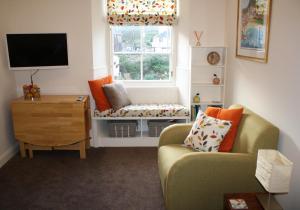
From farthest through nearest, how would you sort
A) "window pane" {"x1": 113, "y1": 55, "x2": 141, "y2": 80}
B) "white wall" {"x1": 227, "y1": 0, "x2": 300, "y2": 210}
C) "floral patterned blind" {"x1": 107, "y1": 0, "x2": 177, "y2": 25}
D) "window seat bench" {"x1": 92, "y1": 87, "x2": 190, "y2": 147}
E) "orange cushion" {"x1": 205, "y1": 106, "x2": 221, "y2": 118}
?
"window pane" {"x1": 113, "y1": 55, "x2": 141, "y2": 80} → "floral patterned blind" {"x1": 107, "y1": 0, "x2": 177, "y2": 25} → "window seat bench" {"x1": 92, "y1": 87, "x2": 190, "y2": 147} → "orange cushion" {"x1": 205, "y1": 106, "x2": 221, "y2": 118} → "white wall" {"x1": 227, "y1": 0, "x2": 300, "y2": 210}

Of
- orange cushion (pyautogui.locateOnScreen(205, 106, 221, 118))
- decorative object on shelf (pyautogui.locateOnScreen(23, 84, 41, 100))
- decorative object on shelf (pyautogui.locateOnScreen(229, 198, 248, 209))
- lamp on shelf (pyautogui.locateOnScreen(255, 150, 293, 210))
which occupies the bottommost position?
decorative object on shelf (pyautogui.locateOnScreen(229, 198, 248, 209))

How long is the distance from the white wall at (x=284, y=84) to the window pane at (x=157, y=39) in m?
1.91

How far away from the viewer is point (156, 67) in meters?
4.56

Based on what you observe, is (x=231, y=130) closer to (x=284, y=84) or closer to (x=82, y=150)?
(x=284, y=84)

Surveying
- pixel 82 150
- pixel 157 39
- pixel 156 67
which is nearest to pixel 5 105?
pixel 82 150

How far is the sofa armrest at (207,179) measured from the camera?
2166 millimetres

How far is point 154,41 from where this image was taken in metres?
4.48

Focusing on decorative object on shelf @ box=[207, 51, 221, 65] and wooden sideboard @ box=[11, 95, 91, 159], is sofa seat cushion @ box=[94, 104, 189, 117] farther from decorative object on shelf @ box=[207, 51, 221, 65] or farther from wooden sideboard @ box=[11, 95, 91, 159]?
decorative object on shelf @ box=[207, 51, 221, 65]

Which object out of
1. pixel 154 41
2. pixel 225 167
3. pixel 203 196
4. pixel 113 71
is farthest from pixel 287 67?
pixel 113 71

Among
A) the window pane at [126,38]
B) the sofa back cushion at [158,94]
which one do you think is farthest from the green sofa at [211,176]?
the window pane at [126,38]

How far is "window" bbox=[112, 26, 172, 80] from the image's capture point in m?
4.45

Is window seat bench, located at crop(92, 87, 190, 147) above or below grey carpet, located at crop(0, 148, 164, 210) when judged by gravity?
above

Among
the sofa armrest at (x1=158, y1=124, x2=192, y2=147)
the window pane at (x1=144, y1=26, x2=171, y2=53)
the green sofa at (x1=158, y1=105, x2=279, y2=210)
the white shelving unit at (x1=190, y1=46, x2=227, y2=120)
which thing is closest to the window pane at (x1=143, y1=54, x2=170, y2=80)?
the window pane at (x1=144, y1=26, x2=171, y2=53)

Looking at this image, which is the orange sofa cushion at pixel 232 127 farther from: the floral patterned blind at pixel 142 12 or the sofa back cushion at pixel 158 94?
the floral patterned blind at pixel 142 12
